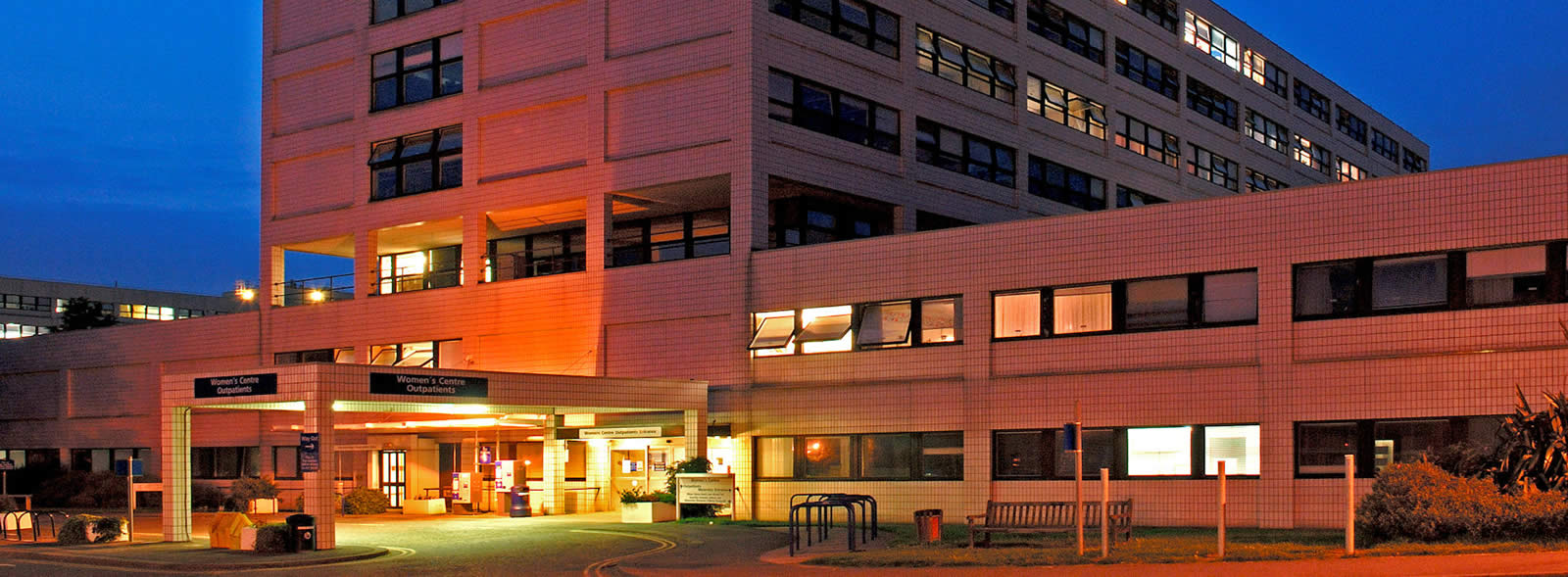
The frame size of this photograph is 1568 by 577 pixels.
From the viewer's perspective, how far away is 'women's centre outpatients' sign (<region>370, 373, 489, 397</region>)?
2916cm

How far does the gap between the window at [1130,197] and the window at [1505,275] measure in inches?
988

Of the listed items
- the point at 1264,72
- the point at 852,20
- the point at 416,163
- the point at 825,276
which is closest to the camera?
the point at 825,276

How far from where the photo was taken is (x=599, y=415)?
39.0m

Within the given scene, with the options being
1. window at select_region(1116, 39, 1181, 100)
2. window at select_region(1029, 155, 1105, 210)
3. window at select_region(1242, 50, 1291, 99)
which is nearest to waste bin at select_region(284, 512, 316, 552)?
window at select_region(1029, 155, 1105, 210)

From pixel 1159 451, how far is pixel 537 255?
23.3m

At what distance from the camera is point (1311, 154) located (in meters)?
67.2

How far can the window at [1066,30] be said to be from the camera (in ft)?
162

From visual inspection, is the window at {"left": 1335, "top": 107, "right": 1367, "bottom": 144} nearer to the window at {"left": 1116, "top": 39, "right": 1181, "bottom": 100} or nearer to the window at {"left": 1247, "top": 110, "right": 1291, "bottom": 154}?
the window at {"left": 1247, "top": 110, "right": 1291, "bottom": 154}

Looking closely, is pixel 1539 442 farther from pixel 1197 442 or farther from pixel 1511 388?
pixel 1197 442

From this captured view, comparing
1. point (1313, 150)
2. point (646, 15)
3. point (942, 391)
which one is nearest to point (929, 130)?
point (646, 15)

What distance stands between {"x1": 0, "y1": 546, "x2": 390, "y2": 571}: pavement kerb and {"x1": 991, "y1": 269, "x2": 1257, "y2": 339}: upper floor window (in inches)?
585

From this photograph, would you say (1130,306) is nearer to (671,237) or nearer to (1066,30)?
(671,237)

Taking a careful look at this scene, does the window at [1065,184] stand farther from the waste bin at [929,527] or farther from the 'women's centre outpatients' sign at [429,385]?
the waste bin at [929,527]

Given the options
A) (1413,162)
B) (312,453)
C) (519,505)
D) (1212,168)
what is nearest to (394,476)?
(519,505)
